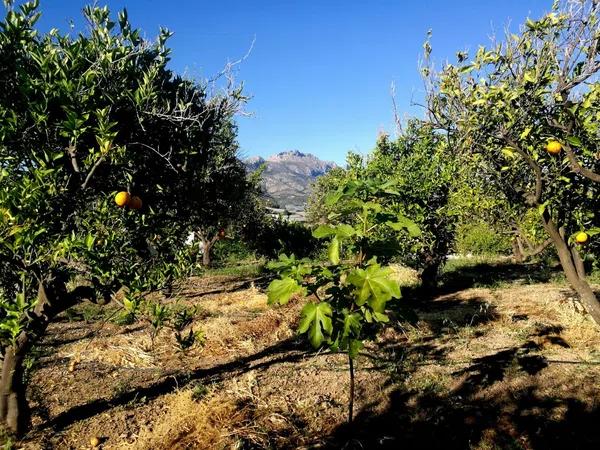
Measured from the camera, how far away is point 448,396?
6.61 metres

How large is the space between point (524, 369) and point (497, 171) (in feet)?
12.0

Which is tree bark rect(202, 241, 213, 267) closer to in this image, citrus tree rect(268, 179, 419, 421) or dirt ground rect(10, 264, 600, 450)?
dirt ground rect(10, 264, 600, 450)

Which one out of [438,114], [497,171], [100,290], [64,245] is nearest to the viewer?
[64,245]

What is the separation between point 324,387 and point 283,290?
14.1 feet

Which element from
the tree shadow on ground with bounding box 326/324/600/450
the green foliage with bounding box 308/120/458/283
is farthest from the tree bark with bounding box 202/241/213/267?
the tree shadow on ground with bounding box 326/324/600/450

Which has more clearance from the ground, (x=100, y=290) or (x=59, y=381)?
(x=100, y=290)

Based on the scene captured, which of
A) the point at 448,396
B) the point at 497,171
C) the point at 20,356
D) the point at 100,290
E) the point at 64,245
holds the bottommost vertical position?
the point at 448,396

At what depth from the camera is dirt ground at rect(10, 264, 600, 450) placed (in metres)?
5.53

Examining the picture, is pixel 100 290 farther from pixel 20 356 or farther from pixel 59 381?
pixel 59 381

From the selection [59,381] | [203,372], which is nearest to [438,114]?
[203,372]

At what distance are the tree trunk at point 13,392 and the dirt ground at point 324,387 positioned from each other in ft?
1.02

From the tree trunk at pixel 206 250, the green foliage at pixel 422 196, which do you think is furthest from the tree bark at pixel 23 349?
the tree trunk at pixel 206 250

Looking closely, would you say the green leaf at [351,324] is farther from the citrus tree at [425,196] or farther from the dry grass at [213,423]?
the citrus tree at [425,196]

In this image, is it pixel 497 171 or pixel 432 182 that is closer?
pixel 497 171
